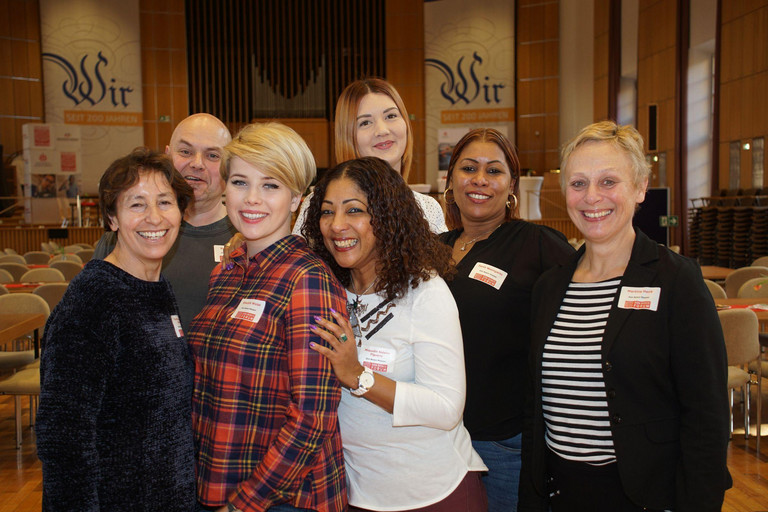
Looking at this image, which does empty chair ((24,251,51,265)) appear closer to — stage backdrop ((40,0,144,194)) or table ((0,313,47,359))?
table ((0,313,47,359))

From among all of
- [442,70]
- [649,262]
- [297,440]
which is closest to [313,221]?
[297,440]

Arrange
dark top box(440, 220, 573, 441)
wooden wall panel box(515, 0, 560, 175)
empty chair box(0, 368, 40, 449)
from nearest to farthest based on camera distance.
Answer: dark top box(440, 220, 573, 441)
empty chair box(0, 368, 40, 449)
wooden wall panel box(515, 0, 560, 175)

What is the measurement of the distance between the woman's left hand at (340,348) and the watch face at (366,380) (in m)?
0.01

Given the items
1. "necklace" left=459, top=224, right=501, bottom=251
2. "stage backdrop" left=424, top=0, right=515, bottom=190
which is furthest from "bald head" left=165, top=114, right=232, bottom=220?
"stage backdrop" left=424, top=0, right=515, bottom=190

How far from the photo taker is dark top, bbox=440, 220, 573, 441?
190 centimetres

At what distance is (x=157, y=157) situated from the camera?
5.34 feet

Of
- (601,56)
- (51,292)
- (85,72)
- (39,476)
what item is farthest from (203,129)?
(85,72)

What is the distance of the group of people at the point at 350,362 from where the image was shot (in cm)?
139

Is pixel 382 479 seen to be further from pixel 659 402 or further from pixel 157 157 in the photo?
pixel 157 157

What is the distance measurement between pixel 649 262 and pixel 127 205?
1.38 metres

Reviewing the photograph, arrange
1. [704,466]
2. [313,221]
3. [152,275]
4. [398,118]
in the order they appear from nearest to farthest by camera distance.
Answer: [704,466]
[152,275]
[313,221]
[398,118]

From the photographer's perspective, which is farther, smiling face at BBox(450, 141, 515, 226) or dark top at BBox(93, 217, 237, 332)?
dark top at BBox(93, 217, 237, 332)

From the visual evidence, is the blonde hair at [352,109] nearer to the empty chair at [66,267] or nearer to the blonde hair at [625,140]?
the blonde hair at [625,140]

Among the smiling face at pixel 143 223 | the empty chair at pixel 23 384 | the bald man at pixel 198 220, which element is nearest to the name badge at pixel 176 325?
the smiling face at pixel 143 223
